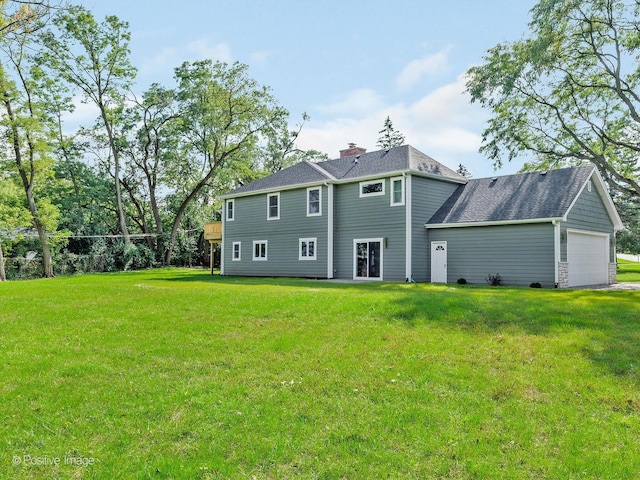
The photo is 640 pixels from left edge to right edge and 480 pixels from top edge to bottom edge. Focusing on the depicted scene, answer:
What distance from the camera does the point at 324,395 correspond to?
5.25 metres

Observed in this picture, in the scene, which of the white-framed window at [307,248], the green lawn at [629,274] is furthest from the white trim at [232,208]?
the green lawn at [629,274]

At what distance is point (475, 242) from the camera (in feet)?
61.0

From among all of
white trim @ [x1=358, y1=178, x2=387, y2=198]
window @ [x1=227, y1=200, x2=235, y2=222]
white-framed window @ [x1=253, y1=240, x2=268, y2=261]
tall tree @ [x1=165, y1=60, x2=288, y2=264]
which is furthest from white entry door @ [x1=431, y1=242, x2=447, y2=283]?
tall tree @ [x1=165, y1=60, x2=288, y2=264]

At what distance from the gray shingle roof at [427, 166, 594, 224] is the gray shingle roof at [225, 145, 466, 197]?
4.77 feet

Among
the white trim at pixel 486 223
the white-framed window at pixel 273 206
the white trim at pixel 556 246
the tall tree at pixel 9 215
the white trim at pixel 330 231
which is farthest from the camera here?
the tall tree at pixel 9 215

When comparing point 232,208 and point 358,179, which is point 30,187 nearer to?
point 232,208

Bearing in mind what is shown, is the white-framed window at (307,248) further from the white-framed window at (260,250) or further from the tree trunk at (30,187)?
the tree trunk at (30,187)

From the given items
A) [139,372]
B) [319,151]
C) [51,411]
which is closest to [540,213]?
[139,372]

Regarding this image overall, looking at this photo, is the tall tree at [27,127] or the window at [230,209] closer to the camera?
the tall tree at [27,127]

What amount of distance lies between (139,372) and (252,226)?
1962 cm

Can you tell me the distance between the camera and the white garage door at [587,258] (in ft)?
59.3

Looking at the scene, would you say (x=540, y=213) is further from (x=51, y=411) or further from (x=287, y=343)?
(x=51, y=411)

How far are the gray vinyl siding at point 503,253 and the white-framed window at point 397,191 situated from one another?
1.99m

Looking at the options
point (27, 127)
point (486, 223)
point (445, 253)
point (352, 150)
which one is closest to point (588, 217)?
point (486, 223)
